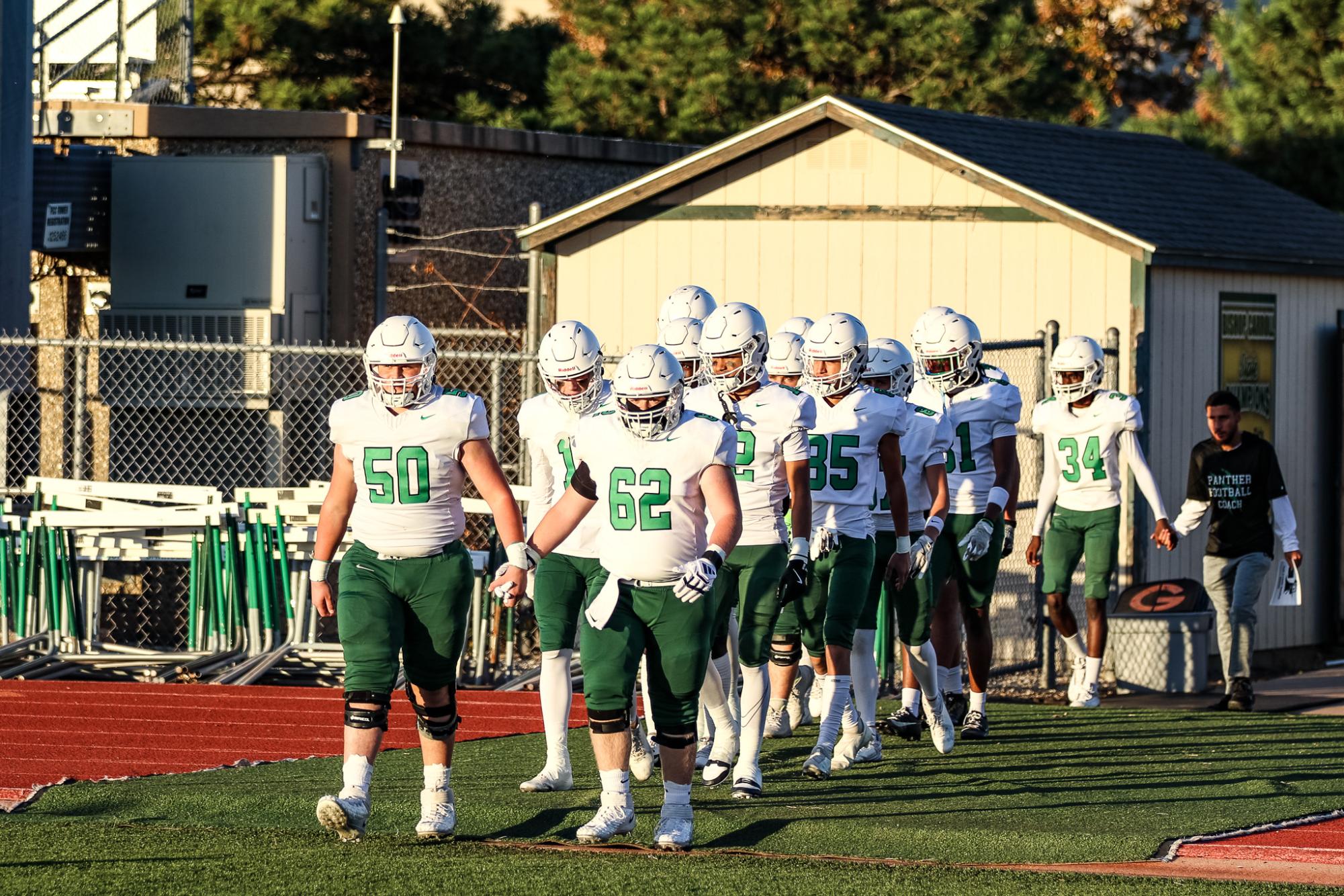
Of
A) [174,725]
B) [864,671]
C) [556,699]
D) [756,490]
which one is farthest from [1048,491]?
[174,725]

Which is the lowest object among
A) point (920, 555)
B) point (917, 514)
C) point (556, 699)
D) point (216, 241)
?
point (556, 699)

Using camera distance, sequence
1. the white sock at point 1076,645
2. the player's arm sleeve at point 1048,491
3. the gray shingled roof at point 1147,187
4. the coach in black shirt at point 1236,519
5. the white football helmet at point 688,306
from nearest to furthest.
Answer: the white football helmet at point 688,306 < the player's arm sleeve at point 1048,491 < the coach in black shirt at point 1236,519 < the white sock at point 1076,645 < the gray shingled roof at point 1147,187

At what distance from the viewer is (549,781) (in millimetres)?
9078

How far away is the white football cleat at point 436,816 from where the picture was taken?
8.00 meters

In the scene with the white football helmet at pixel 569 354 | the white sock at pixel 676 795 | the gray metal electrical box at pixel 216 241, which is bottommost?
the white sock at pixel 676 795

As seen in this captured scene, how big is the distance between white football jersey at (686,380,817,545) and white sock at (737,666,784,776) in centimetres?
57

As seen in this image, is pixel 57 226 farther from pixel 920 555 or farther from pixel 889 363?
pixel 920 555

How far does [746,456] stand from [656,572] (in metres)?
1.49

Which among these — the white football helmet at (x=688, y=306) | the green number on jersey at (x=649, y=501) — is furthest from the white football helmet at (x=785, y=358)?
the green number on jersey at (x=649, y=501)

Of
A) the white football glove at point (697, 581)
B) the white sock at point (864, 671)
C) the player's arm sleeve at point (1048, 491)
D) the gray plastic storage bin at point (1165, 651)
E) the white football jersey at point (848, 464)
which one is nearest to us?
the white football glove at point (697, 581)

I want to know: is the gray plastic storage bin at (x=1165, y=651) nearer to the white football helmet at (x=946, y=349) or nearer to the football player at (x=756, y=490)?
the white football helmet at (x=946, y=349)

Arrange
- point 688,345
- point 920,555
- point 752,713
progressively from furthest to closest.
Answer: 1. point 920,555
2. point 688,345
3. point 752,713

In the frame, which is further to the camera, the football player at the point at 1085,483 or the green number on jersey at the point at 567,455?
the football player at the point at 1085,483

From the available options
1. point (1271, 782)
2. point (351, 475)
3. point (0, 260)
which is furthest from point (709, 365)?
point (0, 260)
